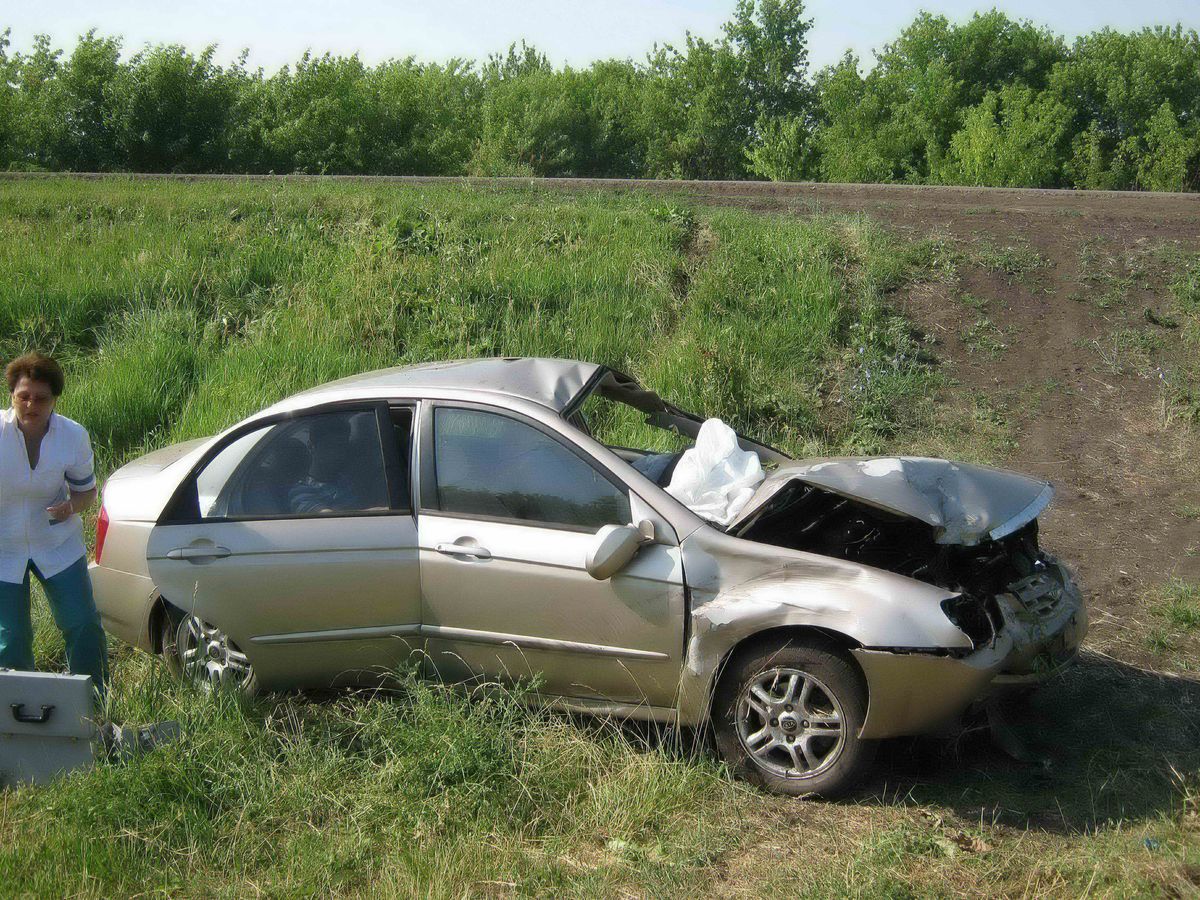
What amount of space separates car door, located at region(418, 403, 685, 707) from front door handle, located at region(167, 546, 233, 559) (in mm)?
983

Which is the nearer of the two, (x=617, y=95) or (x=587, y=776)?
(x=587, y=776)

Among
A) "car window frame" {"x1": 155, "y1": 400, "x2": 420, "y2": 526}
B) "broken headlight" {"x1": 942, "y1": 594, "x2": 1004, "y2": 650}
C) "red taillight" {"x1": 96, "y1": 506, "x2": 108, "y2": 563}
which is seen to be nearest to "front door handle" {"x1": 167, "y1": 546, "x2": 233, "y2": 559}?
"car window frame" {"x1": 155, "y1": 400, "x2": 420, "y2": 526}

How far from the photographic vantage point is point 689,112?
51.0 metres

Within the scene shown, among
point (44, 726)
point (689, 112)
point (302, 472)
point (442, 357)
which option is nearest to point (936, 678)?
point (302, 472)

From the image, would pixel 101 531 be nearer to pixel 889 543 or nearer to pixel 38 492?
pixel 38 492

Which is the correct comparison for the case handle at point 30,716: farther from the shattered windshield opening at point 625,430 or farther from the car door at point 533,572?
the shattered windshield opening at point 625,430

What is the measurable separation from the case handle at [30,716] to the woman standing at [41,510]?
597mm

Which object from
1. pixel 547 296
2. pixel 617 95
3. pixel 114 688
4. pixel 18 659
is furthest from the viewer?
pixel 617 95

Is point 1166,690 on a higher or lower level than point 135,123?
lower

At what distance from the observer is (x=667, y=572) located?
492 centimetres

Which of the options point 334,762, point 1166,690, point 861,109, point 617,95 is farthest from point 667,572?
point 617,95

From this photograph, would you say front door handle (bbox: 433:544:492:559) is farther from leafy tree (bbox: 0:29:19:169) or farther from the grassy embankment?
leafy tree (bbox: 0:29:19:169)

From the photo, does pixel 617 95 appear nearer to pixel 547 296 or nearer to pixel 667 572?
pixel 547 296

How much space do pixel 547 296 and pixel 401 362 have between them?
68.1 inches
